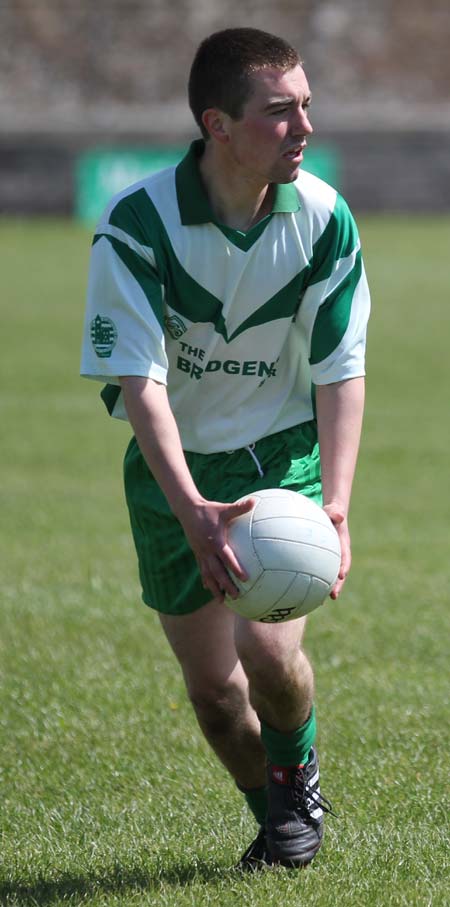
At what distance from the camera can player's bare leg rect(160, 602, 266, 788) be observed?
4.12 m

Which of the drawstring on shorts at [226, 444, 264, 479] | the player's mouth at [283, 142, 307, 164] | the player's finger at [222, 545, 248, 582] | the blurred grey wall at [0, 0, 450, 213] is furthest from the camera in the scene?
the blurred grey wall at [0, 0, 450, 213]

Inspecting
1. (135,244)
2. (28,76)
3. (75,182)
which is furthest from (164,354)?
(28,76)

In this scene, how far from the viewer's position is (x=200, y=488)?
4.13 m

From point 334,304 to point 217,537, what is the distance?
0.85 meters

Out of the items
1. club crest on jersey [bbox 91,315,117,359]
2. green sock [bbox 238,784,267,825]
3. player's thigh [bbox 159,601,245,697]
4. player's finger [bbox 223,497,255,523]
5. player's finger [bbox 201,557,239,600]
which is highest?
club crest on jersey [bbox 91,315,117,359]

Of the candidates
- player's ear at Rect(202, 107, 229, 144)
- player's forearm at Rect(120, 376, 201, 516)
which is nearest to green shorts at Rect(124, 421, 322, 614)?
player's forearm at Rect(120, 376, 201, 516)

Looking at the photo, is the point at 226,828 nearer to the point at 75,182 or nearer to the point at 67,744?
the point at 67,744

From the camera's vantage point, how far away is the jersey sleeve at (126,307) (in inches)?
148

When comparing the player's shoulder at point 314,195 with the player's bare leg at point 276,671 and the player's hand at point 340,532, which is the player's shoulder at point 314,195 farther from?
the player's bare leg at point 276,671

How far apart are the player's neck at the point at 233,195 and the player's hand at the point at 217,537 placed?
869 mm

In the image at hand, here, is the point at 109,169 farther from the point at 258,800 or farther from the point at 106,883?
the point at 106,883

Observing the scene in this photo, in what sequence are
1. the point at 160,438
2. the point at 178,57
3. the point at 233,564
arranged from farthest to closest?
1. the point at 178,57
2. the point at 160,438
3. the point at 233,564

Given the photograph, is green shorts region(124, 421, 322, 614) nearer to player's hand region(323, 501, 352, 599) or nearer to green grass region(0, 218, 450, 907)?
player's hand region(323, 501, 352, 599)

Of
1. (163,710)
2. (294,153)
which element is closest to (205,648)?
(294,153)
